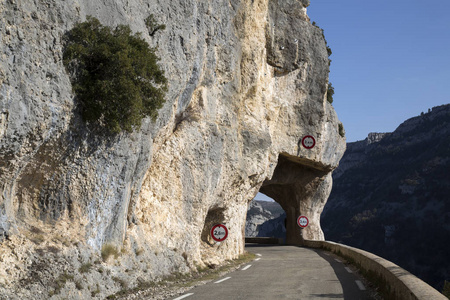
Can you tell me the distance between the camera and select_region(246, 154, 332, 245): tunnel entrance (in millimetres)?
40062

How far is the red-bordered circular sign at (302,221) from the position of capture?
43.6 metres

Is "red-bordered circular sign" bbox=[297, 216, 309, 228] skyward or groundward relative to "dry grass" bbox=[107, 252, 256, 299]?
skyward

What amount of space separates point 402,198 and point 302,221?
200 feet

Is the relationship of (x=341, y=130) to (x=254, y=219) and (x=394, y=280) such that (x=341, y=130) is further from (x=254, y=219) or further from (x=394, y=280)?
(x=254, y=219)

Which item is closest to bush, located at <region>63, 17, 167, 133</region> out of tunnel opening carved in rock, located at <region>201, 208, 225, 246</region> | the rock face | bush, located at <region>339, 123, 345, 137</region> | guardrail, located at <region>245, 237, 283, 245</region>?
the rock face

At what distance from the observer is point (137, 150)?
13.3 m

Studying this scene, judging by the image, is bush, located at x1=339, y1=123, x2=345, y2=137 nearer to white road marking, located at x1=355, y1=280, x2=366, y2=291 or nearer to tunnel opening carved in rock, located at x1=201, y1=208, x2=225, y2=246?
tunnel opening carved in rock, located at x1=201, y1=208, x2=225, y2=246

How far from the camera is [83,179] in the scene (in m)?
11.4

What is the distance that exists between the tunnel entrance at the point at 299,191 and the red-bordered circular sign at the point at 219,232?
1521cm

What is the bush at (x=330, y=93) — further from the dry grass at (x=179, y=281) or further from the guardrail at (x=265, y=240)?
the dry grass at (x=179, y=281)

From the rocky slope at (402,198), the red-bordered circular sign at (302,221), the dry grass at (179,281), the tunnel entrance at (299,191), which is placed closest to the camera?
the dry grass at (179,281)

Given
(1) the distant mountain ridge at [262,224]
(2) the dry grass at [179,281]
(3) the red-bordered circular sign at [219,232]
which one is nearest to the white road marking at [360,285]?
(2) the dry grass at [179,281]

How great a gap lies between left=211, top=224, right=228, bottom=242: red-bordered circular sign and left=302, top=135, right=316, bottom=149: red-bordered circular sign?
1349 cm

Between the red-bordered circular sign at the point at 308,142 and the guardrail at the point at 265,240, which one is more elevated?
the red-bordered circular sign at the point at 308,142
